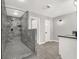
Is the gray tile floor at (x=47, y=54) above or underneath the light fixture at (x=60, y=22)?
underneath

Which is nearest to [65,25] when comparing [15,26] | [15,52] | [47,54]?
[47,54]

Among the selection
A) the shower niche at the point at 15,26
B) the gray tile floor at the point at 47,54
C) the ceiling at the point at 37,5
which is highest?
the ceiling at the point at 37,5

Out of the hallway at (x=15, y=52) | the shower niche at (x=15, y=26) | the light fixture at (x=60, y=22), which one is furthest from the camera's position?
the light fixture at (x=60, y=22)

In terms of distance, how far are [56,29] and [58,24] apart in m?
0.57

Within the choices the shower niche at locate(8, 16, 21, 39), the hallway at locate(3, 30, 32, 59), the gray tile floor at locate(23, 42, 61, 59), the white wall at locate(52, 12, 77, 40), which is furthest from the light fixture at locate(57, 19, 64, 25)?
the hallway at locate(3, 30, 32, 59)

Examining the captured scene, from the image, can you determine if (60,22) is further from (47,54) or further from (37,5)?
(47,54)

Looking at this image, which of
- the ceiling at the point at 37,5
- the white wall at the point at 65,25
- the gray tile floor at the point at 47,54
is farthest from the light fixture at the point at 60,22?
the gray tile floor at the point at 47,54

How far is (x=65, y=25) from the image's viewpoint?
212 inches

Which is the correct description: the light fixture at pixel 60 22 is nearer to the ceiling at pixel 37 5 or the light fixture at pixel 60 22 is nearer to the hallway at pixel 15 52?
the ceiling at pixel 37 5

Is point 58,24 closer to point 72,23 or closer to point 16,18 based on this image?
point 72,23

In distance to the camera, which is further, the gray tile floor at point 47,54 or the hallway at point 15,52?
the gray tile floor at point 47,54

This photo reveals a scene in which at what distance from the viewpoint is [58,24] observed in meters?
5.98

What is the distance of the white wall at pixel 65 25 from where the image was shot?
15.7 feet

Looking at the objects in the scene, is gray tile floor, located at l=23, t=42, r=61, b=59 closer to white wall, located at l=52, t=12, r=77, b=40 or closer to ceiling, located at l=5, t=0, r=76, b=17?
white wall, located at l=52, t=12, r=77, b=40
